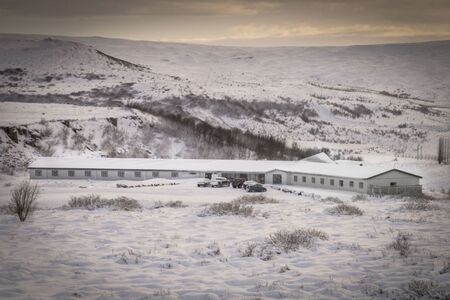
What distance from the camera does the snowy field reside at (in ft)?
39.8

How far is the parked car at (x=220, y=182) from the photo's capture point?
4881 cm

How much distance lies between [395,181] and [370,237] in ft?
103

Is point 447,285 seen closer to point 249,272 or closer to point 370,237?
point 249,272

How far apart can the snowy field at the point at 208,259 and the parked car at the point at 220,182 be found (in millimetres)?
25894

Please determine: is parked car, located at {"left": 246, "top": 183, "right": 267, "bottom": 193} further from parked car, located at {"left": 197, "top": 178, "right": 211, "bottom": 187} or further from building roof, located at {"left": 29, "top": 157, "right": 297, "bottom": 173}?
building roof, located at {"left": 29, "top": 157, "right": 297, "bottom": 173}

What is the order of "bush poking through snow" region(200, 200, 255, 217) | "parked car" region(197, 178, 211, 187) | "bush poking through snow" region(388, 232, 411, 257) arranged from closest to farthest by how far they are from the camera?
1. "bush poking through snow" region(388, 232, 411, 257)
2. "bush poking through snow" region(200, 200, 255, 217)
3. "parked car" region(197, 178, 211, 187)

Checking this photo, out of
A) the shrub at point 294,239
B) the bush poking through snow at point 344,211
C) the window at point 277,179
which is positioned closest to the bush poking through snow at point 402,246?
the shrub at point 294,239

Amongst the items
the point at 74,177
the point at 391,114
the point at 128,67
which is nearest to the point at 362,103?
the point at 391,114

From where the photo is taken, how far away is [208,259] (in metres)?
15.0

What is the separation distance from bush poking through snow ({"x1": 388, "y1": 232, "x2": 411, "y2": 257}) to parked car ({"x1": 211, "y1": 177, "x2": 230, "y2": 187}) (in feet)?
105

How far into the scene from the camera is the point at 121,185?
154 ft

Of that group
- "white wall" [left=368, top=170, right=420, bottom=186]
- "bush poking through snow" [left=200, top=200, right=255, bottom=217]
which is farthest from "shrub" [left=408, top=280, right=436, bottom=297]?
"white wall" [left=368, top=170, right=420, bottom=186]

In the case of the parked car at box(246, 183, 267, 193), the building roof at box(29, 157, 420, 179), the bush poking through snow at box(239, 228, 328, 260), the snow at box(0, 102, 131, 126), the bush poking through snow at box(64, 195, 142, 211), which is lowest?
the parked car at box(246, 183, 267, 193)

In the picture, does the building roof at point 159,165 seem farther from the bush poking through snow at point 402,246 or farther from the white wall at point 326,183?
the bush poking through snow at point 402,246
